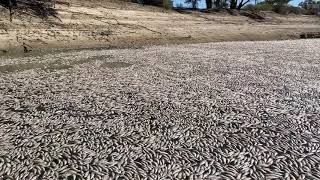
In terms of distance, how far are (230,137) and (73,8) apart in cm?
1685

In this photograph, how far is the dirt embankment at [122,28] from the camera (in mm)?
16422

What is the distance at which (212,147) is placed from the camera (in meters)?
4.93

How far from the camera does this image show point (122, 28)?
789 inches

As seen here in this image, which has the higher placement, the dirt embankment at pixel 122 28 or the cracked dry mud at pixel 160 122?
the dirt embankment at pixel 122 28

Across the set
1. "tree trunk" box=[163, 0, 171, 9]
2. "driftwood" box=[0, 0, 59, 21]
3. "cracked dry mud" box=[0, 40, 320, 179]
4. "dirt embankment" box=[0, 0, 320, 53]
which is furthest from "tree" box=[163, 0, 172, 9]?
Result: "cracked dry mud" box=[0, 40, 320, 179]

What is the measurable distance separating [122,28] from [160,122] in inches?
580

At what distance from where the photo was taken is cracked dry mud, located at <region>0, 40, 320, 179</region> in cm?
436

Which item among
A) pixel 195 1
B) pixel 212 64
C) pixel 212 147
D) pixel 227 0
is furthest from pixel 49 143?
pixel 227 0

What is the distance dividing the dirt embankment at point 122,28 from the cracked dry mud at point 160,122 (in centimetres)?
604

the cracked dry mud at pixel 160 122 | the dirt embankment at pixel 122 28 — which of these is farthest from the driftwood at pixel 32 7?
the cracked dry mud at pixel 160 122

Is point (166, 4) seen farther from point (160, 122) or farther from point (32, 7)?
point (160, 122)

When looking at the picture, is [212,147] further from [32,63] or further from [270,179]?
[32,63]

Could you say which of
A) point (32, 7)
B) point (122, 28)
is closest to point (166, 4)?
point (122, 28)

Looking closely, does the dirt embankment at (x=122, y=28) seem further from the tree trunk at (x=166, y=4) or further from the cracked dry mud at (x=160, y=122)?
the cracked dry mud at (x=160, y=122)
